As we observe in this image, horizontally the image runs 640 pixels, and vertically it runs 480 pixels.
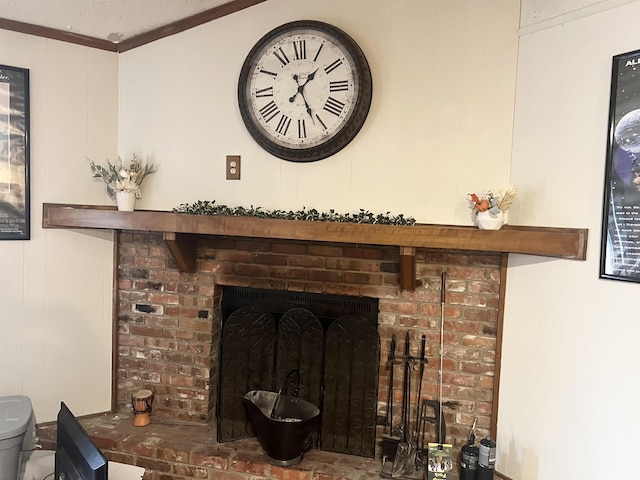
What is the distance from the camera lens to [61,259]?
2.54 meters

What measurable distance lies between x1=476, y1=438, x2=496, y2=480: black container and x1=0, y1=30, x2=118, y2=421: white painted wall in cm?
204

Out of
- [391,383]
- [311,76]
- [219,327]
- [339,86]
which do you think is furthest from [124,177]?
[391,383]

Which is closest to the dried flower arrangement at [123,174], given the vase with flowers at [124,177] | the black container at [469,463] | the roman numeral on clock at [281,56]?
the vase with flowers at [124,177]

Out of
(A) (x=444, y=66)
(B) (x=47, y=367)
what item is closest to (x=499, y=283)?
(A) (x=444, y=66)

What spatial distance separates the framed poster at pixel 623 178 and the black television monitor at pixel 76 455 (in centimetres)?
187

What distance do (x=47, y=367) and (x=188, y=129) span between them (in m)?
1.48

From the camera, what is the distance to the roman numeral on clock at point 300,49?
91.0 inches

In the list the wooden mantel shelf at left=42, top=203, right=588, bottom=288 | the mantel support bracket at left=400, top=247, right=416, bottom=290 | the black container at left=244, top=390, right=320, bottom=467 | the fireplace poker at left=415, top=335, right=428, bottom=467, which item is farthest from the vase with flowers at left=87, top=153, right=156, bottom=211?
the fireplace poker at left=415, top=335, right=428, bottom=467

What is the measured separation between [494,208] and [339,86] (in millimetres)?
926

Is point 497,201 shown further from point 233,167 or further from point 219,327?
point 219,327

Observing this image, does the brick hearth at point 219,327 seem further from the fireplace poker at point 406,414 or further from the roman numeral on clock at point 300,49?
the roman numeral on clock at point 300,49

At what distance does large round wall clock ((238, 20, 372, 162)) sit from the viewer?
2242 mm

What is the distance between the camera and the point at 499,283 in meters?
2.19

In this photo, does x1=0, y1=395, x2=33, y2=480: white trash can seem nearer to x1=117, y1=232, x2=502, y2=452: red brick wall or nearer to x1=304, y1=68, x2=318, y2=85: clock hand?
x1=117, y1=232, x2=502, y2=452: red brick wall
